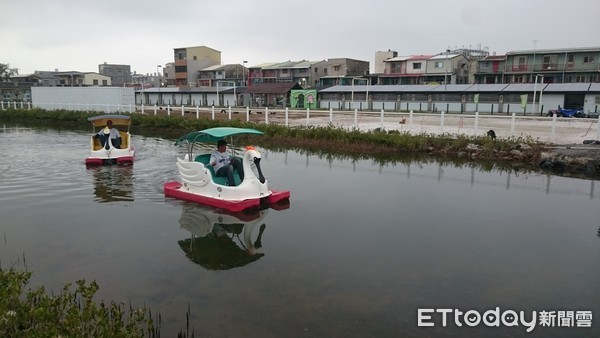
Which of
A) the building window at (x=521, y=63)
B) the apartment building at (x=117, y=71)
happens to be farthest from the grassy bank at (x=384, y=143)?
the apartment building at (x=117, y=71)

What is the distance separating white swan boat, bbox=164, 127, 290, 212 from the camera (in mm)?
10789

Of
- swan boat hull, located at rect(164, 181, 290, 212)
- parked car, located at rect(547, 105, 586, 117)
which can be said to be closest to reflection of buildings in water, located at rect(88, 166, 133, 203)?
swan boat hull, located at rect(164, 181, 290, 212)

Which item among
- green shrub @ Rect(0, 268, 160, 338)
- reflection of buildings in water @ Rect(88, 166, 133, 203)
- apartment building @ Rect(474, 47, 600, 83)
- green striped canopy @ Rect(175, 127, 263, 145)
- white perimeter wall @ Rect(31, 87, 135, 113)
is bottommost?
reflection of buildings in water @ Rect(88, 166, 133, 203)

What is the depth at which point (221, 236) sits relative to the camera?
9.38 metres

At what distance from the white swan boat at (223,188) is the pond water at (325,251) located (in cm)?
34

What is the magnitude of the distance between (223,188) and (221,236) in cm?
177

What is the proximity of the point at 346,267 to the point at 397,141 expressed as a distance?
48.5ft

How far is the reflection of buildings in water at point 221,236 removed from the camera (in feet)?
26.6

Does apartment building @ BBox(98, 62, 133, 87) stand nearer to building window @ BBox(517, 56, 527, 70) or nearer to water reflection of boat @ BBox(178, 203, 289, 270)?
building window @ BBox(517, 56, 527, 70)

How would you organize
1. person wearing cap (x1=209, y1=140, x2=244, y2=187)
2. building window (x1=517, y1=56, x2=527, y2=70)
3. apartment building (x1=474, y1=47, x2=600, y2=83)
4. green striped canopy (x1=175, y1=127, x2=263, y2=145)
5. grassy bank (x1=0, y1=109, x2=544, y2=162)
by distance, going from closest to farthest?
person wearing cap (x1=209, y1=140, x2=244, y2=187) → green striped canopy (x1=175, y1=127, x2=263, y2=145) → grassy bank (x1=0, y1=109, x2=544, y2=162) → apartment building (x1=474, y1=47, x2=600, y2=83) → building window (x1=517, y1=56, x2=527, y2=70)

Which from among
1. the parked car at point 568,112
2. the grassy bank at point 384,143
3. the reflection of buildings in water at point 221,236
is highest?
the parked car at point 568,112

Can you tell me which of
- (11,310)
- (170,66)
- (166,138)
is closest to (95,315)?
(11,310)

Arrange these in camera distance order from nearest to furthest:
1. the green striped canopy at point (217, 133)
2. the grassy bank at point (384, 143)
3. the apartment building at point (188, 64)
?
1. the green striped canopy at point (217, 133)
2. the grassy bank at point (384, 143)
3. the apartment building at point (188, 64)

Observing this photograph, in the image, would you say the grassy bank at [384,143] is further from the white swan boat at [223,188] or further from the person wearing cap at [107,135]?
the white swan boat at [223,188]
